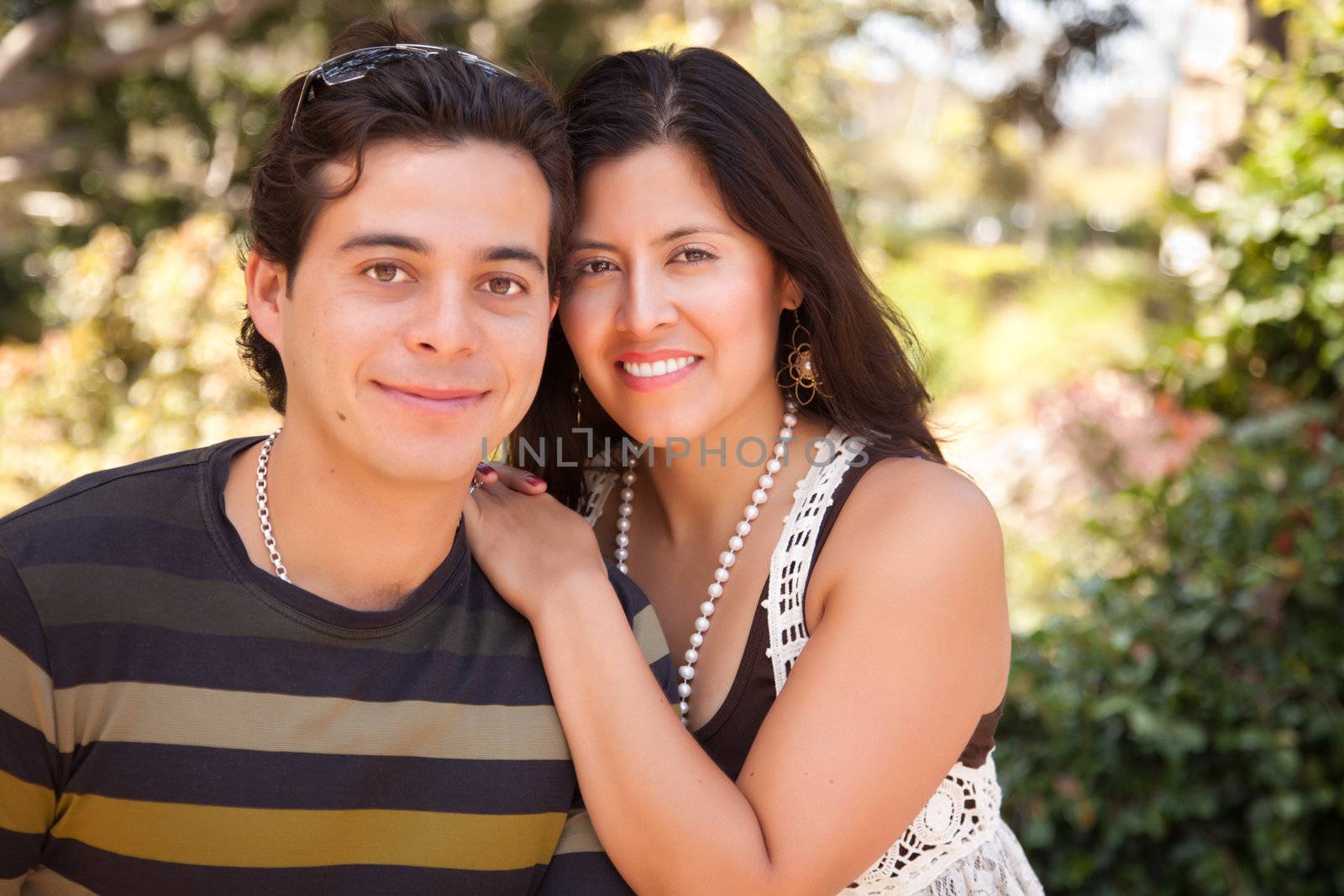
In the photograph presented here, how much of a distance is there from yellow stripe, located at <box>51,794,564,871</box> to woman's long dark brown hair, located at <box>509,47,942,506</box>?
112 cm

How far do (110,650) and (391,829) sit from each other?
520mm

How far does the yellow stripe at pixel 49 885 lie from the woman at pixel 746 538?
2.59 ft

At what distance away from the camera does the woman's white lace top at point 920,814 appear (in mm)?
2387

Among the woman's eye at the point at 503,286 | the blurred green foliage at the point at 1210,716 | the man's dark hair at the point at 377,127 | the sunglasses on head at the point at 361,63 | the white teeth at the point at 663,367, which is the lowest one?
the blurred green foliage at the point at 1210,716

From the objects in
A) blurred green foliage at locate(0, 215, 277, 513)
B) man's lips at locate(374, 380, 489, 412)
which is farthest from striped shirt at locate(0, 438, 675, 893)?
blurred green foliage at locate(0, 215, 277, 513)

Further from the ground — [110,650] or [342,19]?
[342,19]

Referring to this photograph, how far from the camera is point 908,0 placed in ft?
37.2

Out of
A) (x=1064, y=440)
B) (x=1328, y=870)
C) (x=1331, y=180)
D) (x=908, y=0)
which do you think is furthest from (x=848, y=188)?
(x=1328, y=870)

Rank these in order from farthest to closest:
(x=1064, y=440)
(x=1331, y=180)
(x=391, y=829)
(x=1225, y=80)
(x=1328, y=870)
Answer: (x=1225, y=80) < (x=1064, y=440) < (x=1331, y=180) < (x=1328, y=870) < (x=391, y=829)

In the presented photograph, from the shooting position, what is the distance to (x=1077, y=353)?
11.3 meters

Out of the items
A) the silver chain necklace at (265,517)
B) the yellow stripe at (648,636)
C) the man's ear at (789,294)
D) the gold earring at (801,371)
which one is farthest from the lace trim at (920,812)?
the silver chain necklace at (265,517)

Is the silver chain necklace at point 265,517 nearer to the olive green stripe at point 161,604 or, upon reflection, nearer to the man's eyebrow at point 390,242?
the olive green stripe at point 161,604

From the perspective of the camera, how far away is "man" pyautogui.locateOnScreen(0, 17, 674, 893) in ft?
5.91

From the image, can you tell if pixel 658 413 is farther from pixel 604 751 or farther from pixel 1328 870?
pixel 1328 870
